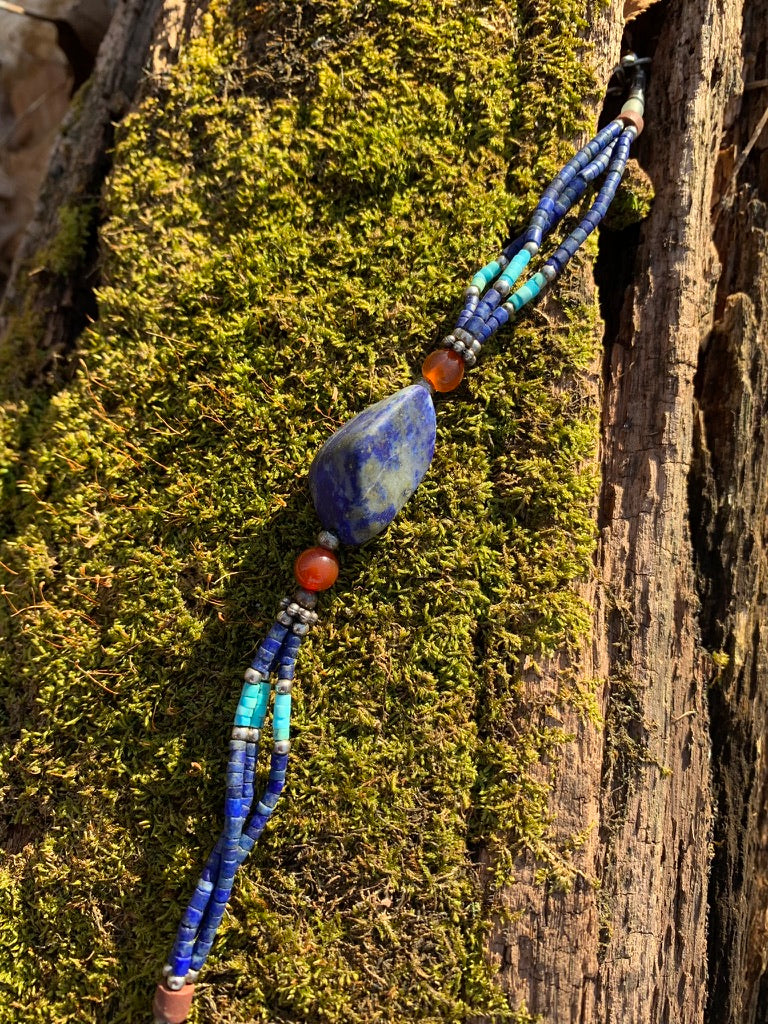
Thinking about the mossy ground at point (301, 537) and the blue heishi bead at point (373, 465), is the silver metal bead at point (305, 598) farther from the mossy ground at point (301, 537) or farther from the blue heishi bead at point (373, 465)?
the blue heishi bead at point (373, 465)

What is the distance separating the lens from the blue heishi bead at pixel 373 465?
225cm

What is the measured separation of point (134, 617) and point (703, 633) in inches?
82.2

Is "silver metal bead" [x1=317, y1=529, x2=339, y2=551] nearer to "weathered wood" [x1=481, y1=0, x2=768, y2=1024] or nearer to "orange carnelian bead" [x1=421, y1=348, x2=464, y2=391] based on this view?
"orange carnelian bead" [x1=421, y1=348, x2=464, y2=391]

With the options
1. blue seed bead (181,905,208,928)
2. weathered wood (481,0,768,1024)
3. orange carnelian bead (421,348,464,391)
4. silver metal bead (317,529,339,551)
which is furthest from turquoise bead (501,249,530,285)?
blue seed bead (181,905,208,928)

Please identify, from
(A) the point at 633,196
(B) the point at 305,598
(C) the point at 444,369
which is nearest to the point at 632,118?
(A) the point at 633,196

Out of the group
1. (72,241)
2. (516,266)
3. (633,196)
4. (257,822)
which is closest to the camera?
(257,822)

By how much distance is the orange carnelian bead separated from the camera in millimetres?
2414

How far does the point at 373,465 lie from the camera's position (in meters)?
2.25

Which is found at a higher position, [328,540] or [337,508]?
[337,508]

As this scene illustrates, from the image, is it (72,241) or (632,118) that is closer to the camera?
(632,118)

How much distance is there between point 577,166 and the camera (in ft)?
8.30

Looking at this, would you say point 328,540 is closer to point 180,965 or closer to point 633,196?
point 180,965

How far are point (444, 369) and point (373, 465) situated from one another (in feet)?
1.48

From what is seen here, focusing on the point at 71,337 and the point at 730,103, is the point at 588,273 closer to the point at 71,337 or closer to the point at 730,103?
the point at 730,103
